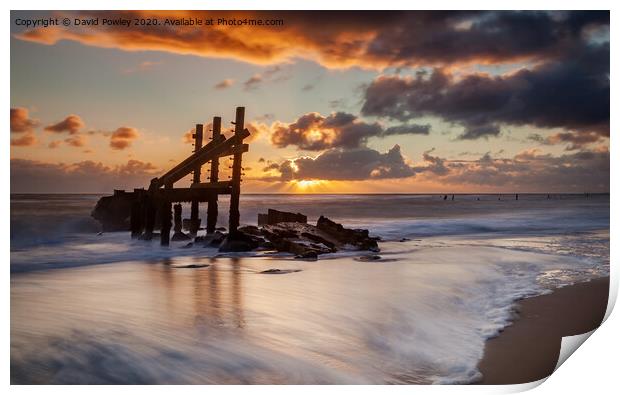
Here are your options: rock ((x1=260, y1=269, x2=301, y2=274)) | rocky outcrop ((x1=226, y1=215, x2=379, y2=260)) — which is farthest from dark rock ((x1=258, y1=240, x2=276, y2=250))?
rock ((x1=260, y1=269, x2=301, y2=274))

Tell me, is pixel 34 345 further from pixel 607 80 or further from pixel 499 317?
pixel 607 80

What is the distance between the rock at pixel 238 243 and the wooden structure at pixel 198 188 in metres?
0.12

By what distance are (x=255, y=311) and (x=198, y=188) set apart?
5116 millimetres

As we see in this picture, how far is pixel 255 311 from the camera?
4809 mm

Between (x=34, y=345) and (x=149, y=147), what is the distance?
2.76 meters

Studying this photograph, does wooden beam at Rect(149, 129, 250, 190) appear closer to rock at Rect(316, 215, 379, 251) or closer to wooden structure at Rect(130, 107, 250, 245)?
wooden structure at Rect(130, 107, 250, 245)

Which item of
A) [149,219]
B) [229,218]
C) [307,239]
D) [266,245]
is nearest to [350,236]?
[307,239]

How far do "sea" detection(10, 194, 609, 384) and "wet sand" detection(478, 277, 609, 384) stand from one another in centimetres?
13

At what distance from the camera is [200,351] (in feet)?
12.9

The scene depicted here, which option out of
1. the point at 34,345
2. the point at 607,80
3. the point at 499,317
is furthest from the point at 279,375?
the point at 607,80

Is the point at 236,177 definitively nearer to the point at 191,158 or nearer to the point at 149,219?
the point at 191,158

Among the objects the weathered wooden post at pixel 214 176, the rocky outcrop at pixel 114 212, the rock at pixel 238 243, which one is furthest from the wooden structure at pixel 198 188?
the rocky outcrop at pixel 114 212

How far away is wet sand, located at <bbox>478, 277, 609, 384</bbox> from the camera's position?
12.6 feet

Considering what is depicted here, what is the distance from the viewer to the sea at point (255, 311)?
12.4 ft
